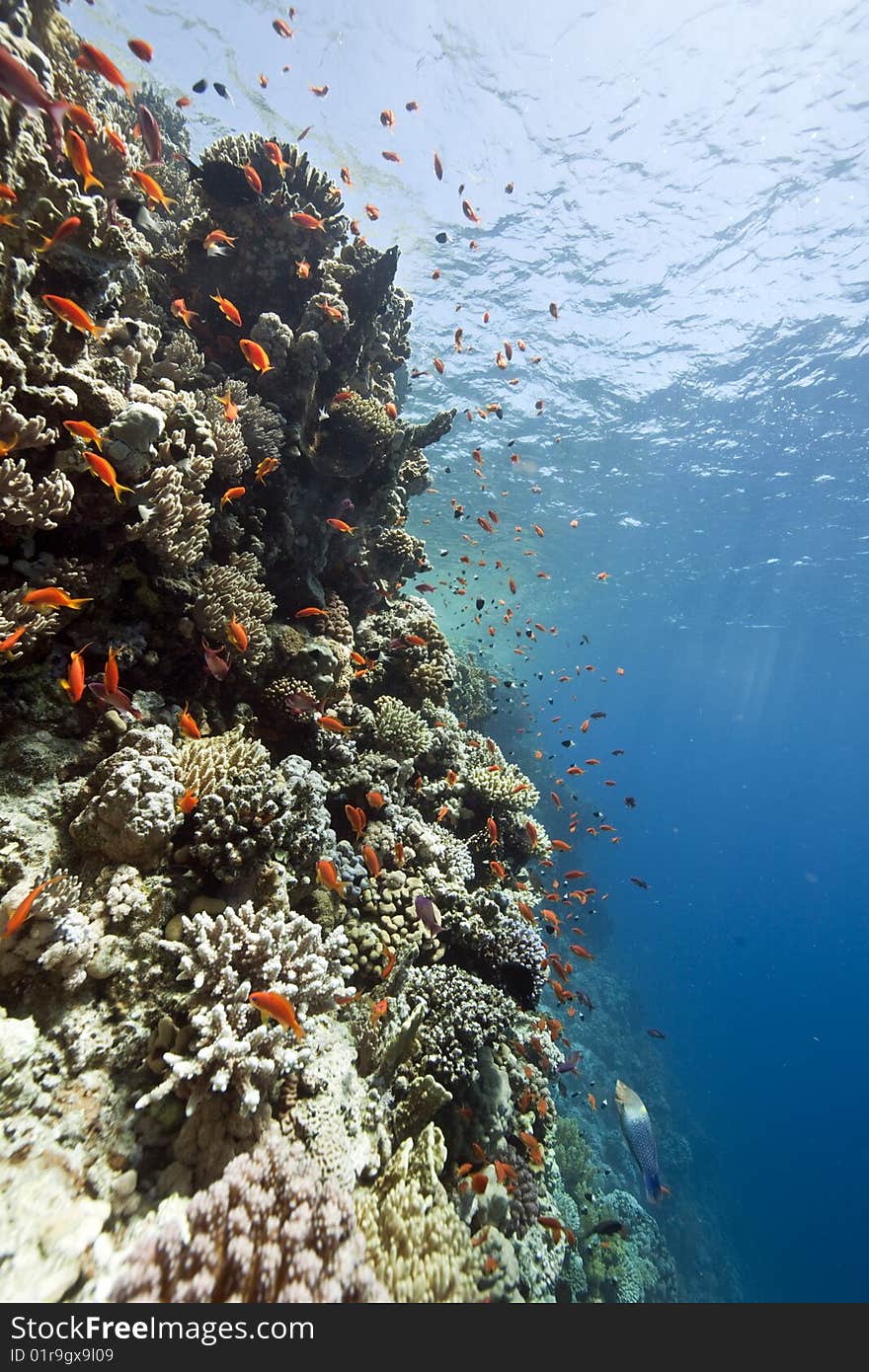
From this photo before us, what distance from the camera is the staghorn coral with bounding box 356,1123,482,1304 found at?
3016mm

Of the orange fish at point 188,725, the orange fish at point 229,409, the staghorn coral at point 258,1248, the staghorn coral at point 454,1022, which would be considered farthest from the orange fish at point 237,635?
the staghorn coral at point 258,1248

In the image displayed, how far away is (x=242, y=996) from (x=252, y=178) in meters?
9.83

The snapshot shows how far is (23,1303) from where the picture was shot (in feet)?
7.27

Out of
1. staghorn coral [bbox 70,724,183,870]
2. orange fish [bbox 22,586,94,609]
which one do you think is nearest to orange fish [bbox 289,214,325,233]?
orange fish [bbox 22,586,94,609]

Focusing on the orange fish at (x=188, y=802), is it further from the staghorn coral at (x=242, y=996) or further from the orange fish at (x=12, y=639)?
the orange fish at (x=12, y=639)

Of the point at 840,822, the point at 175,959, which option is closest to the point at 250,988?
the point at 175,959

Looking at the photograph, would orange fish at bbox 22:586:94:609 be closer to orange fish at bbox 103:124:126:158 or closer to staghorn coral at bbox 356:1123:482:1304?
staghorn coral at bbox 356:1123:482:1304

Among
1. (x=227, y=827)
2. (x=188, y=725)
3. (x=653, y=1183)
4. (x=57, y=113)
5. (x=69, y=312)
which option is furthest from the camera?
(x=653, y=1183)

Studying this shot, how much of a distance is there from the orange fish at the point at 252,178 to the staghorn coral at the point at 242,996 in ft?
30.3

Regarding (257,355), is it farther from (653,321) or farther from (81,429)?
(653,321)

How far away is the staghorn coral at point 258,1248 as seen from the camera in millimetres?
2395

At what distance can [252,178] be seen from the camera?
7.37m

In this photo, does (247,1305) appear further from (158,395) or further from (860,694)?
(860,694)

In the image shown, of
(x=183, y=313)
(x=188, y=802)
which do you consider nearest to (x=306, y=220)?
(x=183, y=313)
